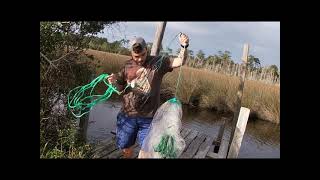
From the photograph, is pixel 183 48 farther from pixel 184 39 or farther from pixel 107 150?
pixel 107 150

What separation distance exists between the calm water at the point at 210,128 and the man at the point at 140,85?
1.93 meters

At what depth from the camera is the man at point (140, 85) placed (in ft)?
14.3

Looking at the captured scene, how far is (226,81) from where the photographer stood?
36.0 feet

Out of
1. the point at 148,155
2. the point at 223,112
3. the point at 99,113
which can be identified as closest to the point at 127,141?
the point at 148,155

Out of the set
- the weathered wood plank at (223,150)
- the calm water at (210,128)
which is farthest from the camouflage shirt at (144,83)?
the calm water at (210,128)

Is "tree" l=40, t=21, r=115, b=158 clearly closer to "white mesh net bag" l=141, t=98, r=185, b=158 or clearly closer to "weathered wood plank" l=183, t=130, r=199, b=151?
"white mesh net bag" l=141, t=98, r=185, b=158

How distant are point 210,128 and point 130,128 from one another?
4.85 m

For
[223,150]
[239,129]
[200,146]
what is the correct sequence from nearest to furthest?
[239,129] → [223,150] → [200,146]

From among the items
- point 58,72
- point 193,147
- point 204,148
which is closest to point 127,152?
point 58,72

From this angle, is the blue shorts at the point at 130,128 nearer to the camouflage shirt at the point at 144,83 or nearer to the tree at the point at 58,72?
the camouflage shirt at the point at 144,83

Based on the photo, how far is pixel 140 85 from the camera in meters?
4.46

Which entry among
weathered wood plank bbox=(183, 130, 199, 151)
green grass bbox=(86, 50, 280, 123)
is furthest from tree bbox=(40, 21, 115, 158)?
green grass bbox=(86, 50, 280, 123)
